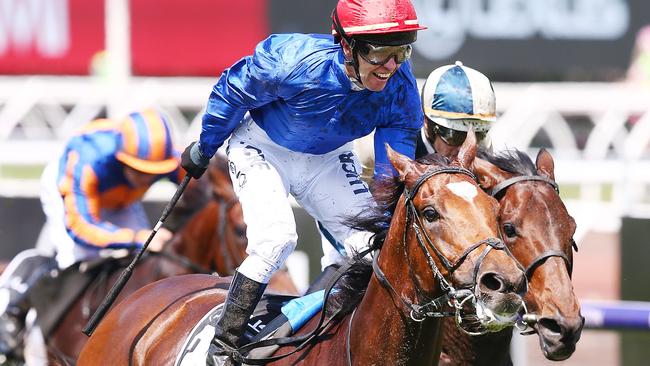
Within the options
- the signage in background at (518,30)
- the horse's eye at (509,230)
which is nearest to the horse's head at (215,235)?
the horse's eye at (509,230)

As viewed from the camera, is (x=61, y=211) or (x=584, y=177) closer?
(x=61, y=211)

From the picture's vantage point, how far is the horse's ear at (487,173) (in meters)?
4.57

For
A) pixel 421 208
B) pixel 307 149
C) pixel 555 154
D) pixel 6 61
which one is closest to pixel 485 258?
pixel 421 208

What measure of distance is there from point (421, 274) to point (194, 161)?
1.36 meters

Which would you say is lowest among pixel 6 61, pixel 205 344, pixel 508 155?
pixel 6 61

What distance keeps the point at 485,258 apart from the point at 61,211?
407cm

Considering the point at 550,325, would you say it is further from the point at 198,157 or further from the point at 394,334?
the point at 198,157

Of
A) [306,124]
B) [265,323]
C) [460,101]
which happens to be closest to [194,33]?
[460,101]

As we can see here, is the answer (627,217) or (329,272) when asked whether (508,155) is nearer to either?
(329,272)

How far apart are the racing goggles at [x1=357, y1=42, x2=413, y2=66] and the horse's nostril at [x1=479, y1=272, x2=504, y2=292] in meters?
0.96

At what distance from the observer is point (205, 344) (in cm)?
437

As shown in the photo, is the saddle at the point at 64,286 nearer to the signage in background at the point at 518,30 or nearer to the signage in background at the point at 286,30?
the signage in background at the point at 286,30

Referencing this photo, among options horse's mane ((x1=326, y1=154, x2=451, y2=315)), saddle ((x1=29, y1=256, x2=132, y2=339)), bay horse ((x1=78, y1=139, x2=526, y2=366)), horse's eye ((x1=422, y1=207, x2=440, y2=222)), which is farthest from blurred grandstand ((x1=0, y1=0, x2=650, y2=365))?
horse's eye ((x1=422, y1=207, x2=440, y2=222))

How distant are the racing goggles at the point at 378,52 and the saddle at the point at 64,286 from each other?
2.89 metres
